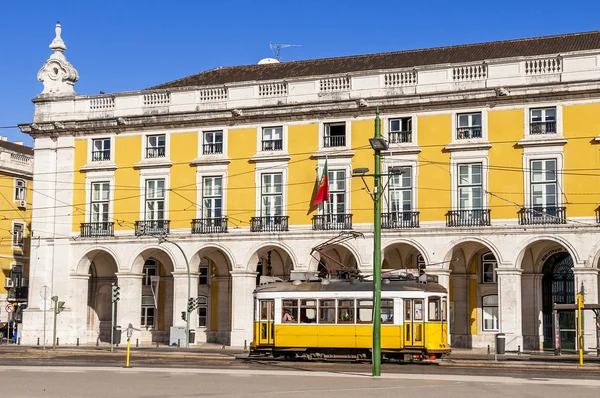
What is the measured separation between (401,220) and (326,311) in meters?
12.4

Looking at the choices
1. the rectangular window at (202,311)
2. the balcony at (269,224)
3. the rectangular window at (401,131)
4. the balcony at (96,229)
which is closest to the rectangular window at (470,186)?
the rectangular window at (401,131)

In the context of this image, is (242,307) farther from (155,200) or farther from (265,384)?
(265,384)

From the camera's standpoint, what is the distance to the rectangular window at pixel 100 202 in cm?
5606

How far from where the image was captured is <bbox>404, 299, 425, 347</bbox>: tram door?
1464 inches

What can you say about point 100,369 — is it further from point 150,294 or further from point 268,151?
point 150,294

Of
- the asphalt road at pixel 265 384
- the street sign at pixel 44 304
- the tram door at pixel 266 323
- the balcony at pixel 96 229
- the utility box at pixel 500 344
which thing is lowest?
the asphalt road at pixel 265 384

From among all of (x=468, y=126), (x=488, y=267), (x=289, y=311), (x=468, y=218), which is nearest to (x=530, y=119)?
(x=468, y=126)

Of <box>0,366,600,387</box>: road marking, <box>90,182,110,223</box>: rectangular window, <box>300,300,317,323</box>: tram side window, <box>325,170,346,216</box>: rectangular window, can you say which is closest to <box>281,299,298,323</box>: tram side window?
<box>300,300,317,323</box>: tram side window

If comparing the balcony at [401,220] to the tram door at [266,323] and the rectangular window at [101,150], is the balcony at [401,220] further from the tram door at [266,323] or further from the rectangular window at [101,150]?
the rectangular window at [101,150]

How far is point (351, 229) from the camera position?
1993 inches

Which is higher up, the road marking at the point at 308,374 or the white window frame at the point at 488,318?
the white window frame at the point at 488,318

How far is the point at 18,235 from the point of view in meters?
73.4

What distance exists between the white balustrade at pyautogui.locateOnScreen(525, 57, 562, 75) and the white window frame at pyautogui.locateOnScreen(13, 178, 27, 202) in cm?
3905

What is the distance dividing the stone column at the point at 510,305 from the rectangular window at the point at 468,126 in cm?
618
